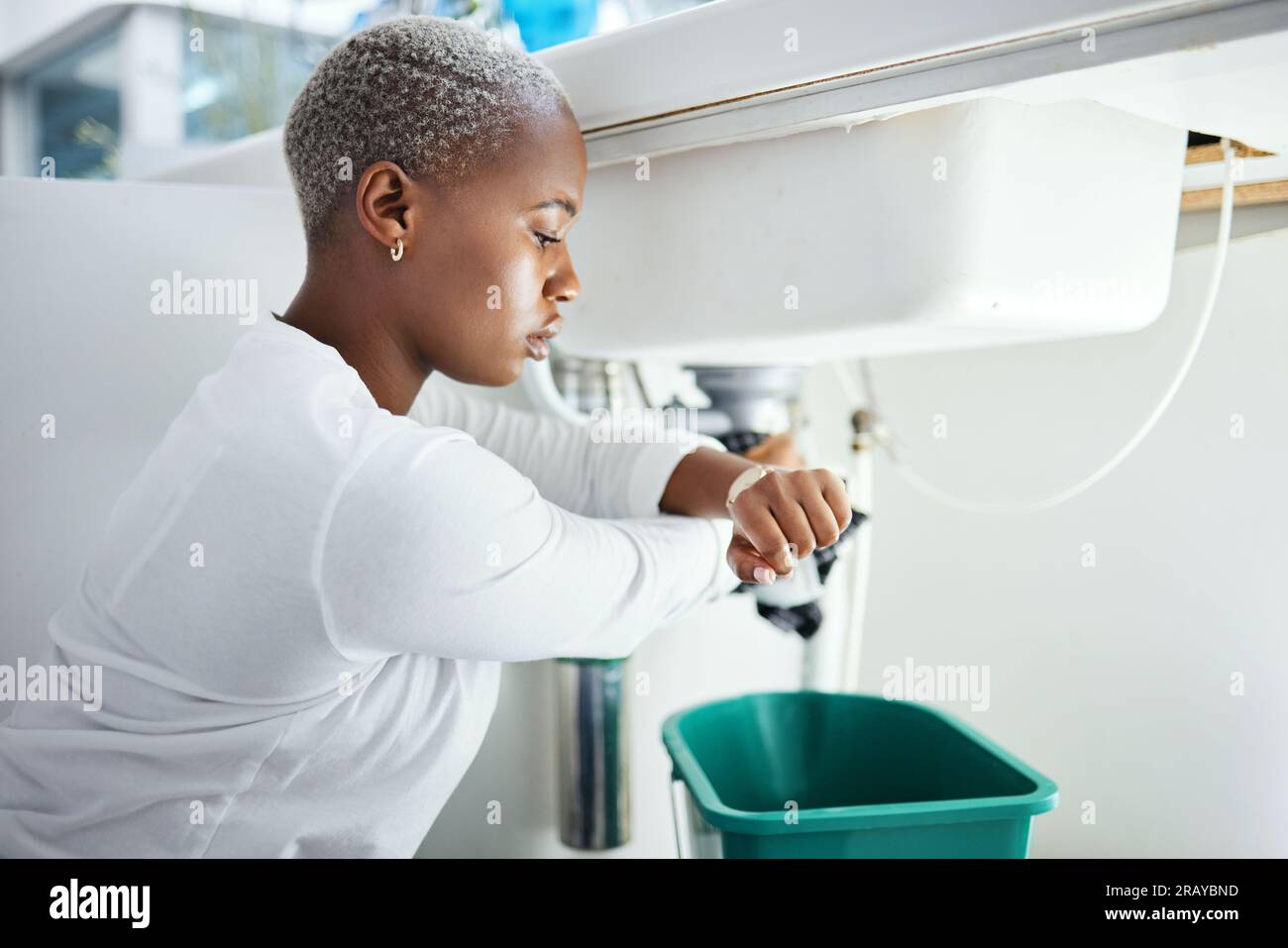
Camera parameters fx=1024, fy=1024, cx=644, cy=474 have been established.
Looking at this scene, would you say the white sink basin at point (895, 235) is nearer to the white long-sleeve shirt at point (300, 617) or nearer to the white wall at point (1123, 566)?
the white long-sleeve shirt at point (300, 617)

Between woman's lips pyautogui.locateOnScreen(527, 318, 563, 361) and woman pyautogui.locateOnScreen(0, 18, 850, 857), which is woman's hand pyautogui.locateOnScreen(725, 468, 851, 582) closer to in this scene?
woman pyautogui.locateOnScreen(0, 18, 850, 857)

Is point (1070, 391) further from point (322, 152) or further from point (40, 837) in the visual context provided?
point (40, 837)

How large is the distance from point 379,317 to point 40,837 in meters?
0.36

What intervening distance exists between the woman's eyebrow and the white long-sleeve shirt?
147 millimetres

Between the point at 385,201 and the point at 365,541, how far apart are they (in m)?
0.21

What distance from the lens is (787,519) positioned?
60cm

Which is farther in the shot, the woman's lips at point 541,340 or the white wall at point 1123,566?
the white wall at point 1123,566

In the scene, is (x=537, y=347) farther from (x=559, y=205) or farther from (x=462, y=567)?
(x=462, y=567)

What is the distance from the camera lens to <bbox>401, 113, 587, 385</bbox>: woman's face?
0.60 m

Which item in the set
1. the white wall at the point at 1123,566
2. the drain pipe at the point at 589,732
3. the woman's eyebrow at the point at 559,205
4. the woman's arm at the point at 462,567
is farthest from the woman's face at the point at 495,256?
the white wall at the point at 1123,566

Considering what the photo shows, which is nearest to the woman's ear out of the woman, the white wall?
the woman

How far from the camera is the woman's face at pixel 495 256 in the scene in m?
0.60

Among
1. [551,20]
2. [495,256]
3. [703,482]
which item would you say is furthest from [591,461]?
[551,20]
